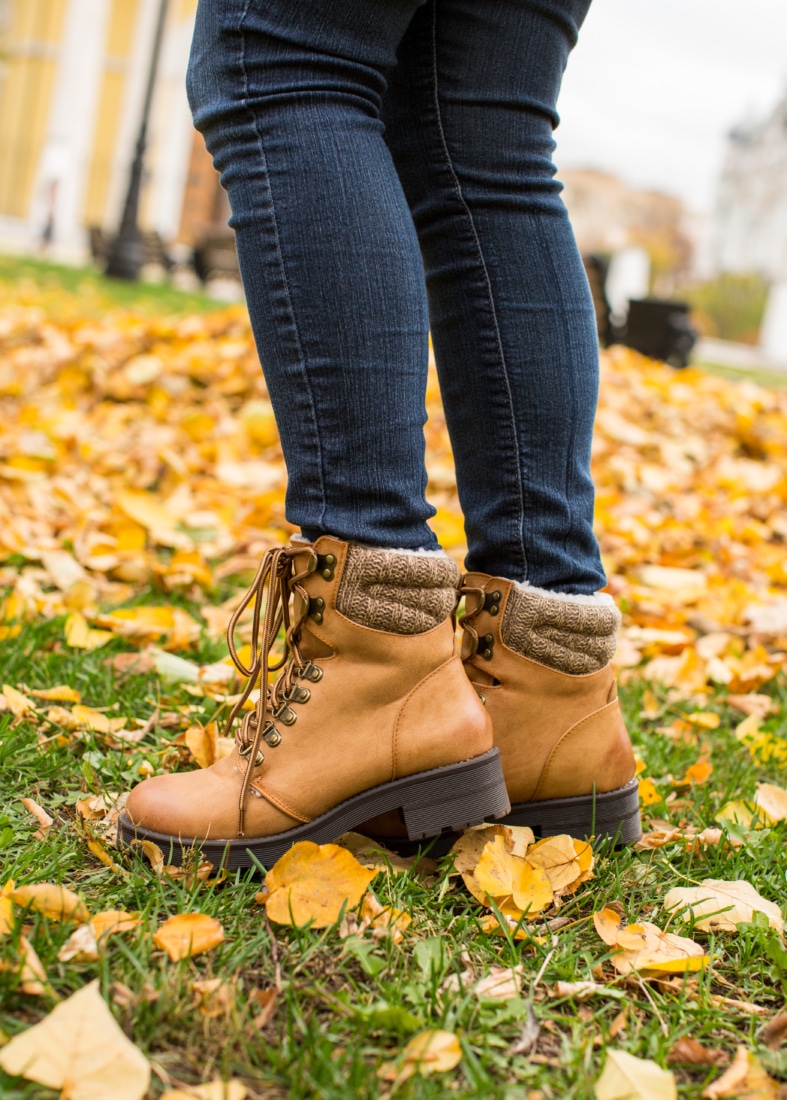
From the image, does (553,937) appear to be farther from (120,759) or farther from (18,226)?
(18,226)

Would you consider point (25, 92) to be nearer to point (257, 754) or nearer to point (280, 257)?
point (280, 257)

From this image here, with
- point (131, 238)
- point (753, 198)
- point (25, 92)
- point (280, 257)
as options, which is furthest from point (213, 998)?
point (753, 198)

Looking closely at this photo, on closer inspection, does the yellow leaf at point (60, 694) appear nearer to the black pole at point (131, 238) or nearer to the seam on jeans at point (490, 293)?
the seam on jeans at point (490, 293)

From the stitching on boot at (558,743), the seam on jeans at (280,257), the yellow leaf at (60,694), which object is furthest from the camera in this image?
the yellow leaf at (60,694)

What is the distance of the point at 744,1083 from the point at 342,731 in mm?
485

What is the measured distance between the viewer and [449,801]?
1.09m

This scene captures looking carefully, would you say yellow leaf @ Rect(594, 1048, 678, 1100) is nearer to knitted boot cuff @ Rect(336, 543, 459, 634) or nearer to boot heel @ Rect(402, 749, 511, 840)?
boot heel @ Rect(402, 749, 511, 840)

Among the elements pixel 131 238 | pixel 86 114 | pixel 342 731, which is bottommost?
pixel 342 731

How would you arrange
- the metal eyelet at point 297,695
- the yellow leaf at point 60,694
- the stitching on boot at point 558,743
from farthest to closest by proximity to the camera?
the yellow leaf at point 60,694 < the stitching on boot at point 558,743 < the metal eyelet at point 297,695

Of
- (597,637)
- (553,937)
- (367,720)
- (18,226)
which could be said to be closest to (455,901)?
(553,937)

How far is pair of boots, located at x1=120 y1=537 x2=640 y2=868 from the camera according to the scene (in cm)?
105

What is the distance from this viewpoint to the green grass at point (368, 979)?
81cm

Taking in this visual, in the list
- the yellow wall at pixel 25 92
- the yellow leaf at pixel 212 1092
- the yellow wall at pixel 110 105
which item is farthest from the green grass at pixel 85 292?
the yellow wall at pixel 25 92

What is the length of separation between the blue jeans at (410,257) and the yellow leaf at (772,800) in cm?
44
